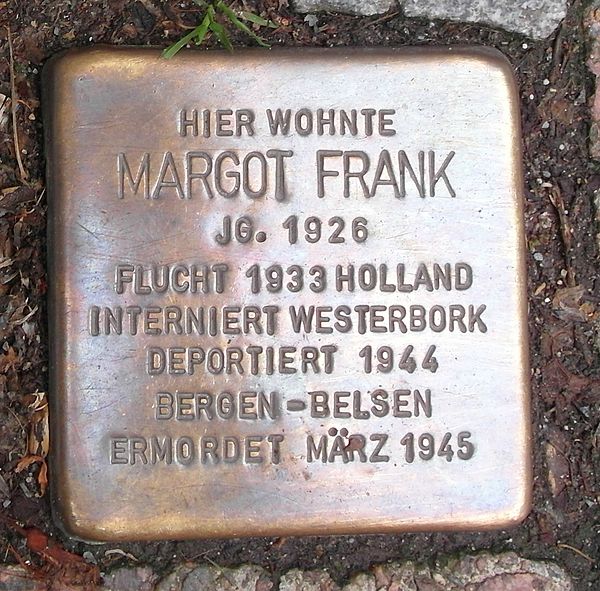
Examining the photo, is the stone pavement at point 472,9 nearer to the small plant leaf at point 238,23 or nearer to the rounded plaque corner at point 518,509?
the small plant leaf at point 238,23

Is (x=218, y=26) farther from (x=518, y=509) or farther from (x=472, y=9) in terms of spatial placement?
(x=518, y=509)

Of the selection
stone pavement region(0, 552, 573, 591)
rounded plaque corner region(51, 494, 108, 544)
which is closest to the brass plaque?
rounded plaque corner region(51, 494, 108, 544)

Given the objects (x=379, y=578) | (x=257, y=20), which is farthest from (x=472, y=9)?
(x=379, y=578)

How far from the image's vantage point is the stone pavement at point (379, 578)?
1.49 m

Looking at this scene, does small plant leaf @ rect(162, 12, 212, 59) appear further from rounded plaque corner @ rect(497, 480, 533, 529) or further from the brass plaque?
rounded plaque corner @ rect(497, 480, 533, 529)

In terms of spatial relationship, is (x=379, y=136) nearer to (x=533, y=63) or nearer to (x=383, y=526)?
(x=533, y=63)

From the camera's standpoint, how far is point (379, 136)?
4.66 feet

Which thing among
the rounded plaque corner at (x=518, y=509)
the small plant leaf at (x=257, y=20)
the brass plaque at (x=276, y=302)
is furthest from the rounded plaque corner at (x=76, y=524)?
the small plant leaf at (x=257, y=20)

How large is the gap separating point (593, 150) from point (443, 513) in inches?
29.6

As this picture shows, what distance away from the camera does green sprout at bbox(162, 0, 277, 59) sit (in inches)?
56.1

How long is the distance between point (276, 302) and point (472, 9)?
677 mm

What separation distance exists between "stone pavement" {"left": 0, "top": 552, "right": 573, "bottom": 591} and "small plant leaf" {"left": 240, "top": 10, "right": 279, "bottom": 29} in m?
1.03

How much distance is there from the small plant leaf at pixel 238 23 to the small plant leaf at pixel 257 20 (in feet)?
0.05

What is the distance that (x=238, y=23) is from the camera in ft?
4.72
